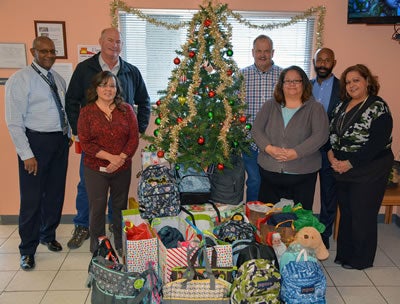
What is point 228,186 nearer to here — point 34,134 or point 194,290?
point 194,290

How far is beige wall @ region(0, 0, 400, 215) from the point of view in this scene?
11.8 feet

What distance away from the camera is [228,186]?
3.20m

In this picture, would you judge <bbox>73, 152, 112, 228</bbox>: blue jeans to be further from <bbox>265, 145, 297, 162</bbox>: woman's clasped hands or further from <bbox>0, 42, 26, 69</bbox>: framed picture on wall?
<bbox>265, 145, 297, 162</bbox>: woman's clasped hands

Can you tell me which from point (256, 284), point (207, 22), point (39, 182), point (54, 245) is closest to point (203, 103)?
point (207, 22)

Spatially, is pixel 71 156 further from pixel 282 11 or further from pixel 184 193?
pixel 282 11

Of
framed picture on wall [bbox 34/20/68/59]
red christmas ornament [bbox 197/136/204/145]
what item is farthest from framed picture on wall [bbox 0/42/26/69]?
red christmas ornament [bbox 197/136/204/145]

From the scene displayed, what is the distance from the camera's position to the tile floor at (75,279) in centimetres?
268

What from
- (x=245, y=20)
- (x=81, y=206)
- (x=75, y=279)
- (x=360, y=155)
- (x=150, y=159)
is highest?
(x=245, y=20)

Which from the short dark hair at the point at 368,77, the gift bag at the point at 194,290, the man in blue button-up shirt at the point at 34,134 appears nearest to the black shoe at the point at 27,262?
the man in blue button-up shirt at the point at 34,134

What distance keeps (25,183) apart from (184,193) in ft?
4.02

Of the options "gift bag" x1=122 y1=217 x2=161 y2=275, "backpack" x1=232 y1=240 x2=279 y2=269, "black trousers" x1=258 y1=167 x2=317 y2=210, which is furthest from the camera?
"black trousers" x1=258 y1=167 x2=317 y2=210

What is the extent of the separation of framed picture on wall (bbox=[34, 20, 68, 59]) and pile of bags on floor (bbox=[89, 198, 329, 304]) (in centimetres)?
192

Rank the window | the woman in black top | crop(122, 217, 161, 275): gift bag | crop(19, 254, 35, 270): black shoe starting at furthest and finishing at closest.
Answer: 1. the window
2. crop(19, 254, 35, 270): black shoe
3. the woman in black top
4. crop(122, 217, 161, 275): gift bag

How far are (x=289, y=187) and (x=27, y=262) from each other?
2.12 m
